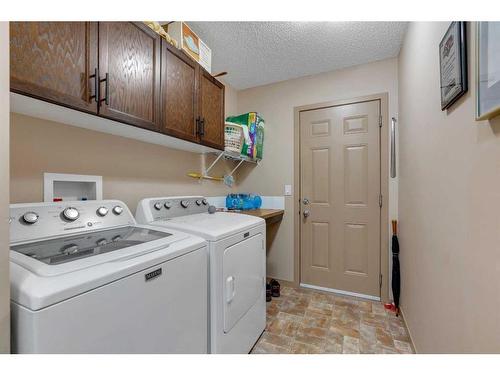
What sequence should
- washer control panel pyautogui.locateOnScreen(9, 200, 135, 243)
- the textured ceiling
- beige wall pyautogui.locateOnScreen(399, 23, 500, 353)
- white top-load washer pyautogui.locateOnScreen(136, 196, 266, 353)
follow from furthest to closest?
the textured ceiling < white top-load washer pyautogui.locateOnScreen(136, 196, 266, 353) < washer control panel pyautogui.locateOnScreen(9, 200, 135, 243) < beige wall pyautogui.locateOnScreen(399, 23, 500, 353)

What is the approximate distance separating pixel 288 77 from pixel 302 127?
24.2 inches

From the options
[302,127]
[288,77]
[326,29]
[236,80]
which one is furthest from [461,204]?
[236,80]

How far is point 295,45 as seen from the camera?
2014mm

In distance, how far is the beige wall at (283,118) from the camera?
7.96ft

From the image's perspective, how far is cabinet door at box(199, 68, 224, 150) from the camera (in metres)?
1.83

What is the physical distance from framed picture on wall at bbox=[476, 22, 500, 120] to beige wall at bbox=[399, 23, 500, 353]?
48mm

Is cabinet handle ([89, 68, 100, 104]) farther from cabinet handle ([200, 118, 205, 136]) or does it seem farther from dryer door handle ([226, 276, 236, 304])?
dryer door handle ([226, 276, 236, 304])

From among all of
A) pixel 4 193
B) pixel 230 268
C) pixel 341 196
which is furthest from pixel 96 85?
pixel 341 196

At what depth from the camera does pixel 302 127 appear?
262 cm

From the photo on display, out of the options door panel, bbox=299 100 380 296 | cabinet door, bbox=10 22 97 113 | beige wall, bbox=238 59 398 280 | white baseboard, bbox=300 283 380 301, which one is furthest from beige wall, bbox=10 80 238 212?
white baseboard, bbox=300 283 380 301

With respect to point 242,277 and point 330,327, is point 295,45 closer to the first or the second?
point 242,277

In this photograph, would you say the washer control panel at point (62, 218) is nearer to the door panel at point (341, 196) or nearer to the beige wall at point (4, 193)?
the beige wall at point (4, 193)

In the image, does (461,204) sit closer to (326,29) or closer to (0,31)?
(0,31)

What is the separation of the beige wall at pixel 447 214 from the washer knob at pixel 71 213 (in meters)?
1.68
